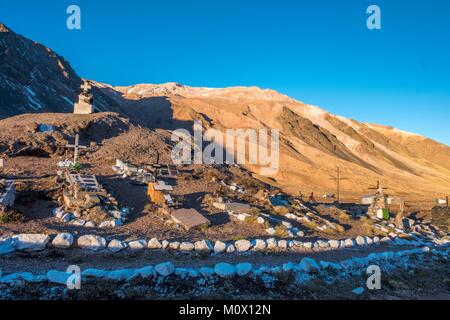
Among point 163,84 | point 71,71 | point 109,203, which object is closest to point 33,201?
point 109,203

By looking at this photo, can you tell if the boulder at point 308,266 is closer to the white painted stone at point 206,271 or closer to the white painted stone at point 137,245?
the white painted stone at point 206,271

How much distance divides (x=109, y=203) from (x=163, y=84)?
4466 inches

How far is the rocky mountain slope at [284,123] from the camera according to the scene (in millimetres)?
50719

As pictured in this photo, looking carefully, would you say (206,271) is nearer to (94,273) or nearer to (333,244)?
(94,273)

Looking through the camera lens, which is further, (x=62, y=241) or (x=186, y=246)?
(x=186, y=246)

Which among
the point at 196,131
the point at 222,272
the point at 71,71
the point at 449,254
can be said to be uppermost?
the point at 71,71

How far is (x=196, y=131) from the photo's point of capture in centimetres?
6131

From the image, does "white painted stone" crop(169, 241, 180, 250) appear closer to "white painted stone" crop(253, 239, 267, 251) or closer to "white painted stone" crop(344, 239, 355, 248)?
"white painted stone" crop(253, 239, 267, 251)

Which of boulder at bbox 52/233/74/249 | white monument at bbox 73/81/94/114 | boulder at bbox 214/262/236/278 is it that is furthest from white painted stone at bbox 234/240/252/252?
white monument at bbox 73/81/94/114

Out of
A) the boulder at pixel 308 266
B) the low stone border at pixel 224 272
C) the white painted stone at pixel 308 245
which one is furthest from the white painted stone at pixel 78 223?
the white painted stone at pixel 308 245

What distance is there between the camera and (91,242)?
384 inches

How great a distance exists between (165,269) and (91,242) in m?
2.56

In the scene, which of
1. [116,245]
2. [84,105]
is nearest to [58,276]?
[116,245]
